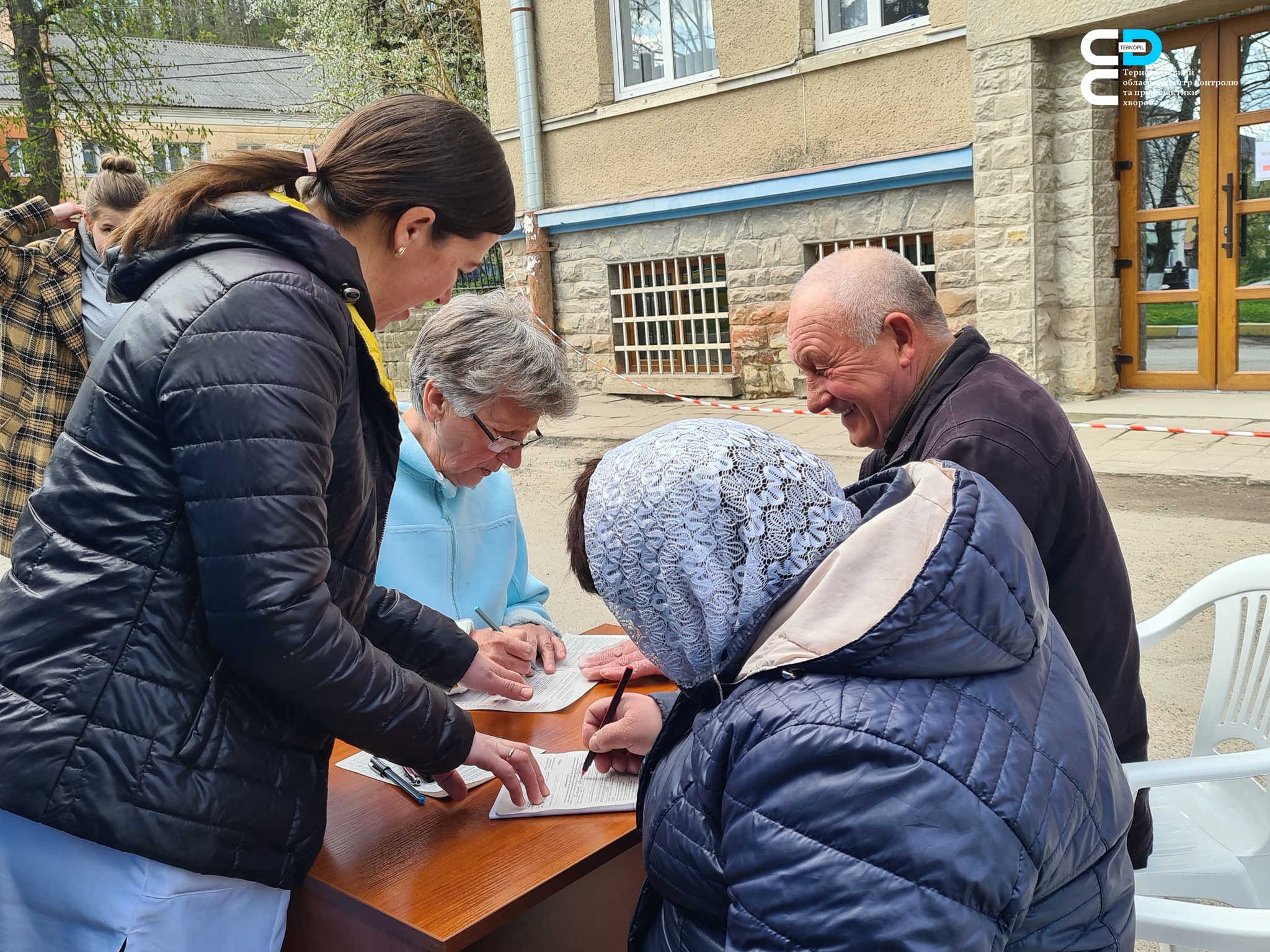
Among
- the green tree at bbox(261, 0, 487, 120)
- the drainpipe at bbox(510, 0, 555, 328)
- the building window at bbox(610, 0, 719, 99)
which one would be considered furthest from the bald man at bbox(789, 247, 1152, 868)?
the green tree at bbox(261, 0, 487, 120)

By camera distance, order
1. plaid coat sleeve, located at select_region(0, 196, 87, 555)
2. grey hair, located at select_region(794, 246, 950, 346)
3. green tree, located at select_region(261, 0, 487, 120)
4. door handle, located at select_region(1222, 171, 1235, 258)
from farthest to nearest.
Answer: green tree, located at select_region(261, 0, 487, 120) < door handle, located at select_region(1222, 171, 1235, 258) < plaid coat sleeve, located at select_region(0, 196, 87, 555) < grey hair, located at select_region(794, 246, 950, 346)

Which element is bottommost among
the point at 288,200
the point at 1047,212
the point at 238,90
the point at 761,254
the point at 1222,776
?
the point at 1222,776

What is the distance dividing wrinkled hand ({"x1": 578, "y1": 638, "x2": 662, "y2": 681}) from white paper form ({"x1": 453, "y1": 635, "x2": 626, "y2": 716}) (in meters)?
0.02

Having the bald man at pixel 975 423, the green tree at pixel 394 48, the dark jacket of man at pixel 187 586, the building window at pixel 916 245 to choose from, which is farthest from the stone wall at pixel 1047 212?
the green tree at pixel 394 48

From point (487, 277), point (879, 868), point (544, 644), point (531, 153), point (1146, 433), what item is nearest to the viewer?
point (879, 868)

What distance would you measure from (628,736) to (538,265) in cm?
1103

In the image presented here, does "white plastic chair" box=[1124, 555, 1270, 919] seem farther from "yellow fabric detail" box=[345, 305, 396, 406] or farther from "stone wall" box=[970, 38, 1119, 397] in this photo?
"stone wall" box=[970, 38, 1119, 397]

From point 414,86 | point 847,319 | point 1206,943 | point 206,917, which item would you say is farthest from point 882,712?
point 414,86

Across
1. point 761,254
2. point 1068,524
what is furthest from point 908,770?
point 761,254

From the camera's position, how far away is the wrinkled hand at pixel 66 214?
4145 millimetres

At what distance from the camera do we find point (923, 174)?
29.6 ft

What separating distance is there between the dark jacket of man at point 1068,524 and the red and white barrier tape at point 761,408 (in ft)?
1.63

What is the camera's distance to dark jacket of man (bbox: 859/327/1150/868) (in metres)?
2.15

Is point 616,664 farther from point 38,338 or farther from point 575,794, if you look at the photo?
point 38,338
